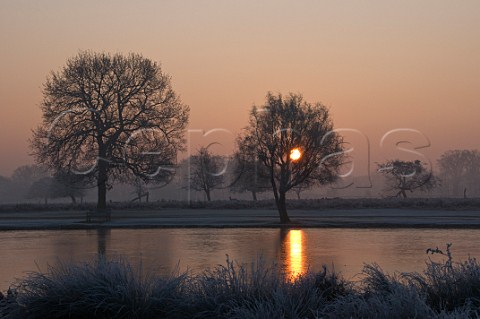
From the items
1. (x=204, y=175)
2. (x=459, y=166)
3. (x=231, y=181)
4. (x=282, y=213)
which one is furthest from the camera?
(x=459, y=166)

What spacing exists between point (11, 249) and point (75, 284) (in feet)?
58.0

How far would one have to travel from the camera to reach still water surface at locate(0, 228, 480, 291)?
19781 millimetres

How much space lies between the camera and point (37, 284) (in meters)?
10.1

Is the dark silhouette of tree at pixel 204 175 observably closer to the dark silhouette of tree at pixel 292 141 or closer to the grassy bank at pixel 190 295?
the dark silhouette of tree at pixel 292 141

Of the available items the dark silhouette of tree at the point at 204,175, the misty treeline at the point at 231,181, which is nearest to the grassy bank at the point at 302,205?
the misty treeline at the point at 231,181

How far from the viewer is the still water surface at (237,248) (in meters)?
19.8

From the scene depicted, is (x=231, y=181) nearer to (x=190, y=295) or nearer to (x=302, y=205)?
(x=302, y=205)

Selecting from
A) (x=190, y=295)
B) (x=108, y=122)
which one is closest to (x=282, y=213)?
(x=108, y=122)

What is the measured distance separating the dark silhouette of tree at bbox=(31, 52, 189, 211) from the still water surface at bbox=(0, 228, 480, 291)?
519 inches

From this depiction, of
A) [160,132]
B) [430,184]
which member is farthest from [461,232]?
[430,184]

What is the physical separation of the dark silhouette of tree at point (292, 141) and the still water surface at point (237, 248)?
758 cm

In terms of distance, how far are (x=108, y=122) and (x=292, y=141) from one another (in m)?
15.6

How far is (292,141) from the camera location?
43.9 meters

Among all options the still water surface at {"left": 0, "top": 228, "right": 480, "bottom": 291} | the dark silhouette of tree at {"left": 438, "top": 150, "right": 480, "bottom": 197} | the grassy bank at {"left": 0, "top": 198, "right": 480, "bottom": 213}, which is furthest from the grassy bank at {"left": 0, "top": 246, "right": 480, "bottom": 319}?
the dark silhouette of tree at {"left": 438, "top": 150, "right": 480, "bottom": 197}
